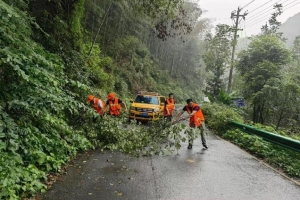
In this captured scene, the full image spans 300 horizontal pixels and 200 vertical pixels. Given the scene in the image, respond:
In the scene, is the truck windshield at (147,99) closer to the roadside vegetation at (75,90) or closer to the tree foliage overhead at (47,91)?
the roadside vegetation at (75,90)

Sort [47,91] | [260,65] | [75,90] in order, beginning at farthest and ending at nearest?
[260,65] → [75,90] → [47,91]

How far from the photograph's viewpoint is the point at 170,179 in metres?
5.94

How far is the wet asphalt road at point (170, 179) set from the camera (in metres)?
5.04

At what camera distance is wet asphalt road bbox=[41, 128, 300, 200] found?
504 cm

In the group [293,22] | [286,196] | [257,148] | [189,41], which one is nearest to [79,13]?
[257,148]

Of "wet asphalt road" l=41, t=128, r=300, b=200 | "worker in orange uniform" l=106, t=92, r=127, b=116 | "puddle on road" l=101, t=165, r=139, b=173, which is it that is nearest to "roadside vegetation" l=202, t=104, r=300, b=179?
"wet asphalt road" l=41, t=128, r=300, b=200

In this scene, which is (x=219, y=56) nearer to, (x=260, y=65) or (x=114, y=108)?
(x=260, y=65)

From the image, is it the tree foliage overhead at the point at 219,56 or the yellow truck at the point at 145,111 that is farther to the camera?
the tree foliage overhead at the point at 219,56

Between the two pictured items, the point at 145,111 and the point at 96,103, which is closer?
the point at 96,103

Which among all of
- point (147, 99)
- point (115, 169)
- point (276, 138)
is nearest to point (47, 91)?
point (115, 169)

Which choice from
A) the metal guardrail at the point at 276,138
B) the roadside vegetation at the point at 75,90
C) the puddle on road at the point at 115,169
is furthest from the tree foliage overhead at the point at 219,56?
the puddle on road at the point at 115,169

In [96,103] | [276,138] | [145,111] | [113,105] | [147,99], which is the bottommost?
[276,138]

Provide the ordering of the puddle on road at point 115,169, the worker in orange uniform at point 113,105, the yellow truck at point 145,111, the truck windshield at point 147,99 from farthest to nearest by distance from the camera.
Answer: the truck windshield at point 147,99
the yellow truck at point 145,111
the worker in orange uniform at point 113,105
the puddle on road at point 115,169

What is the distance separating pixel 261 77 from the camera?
19000 mm
